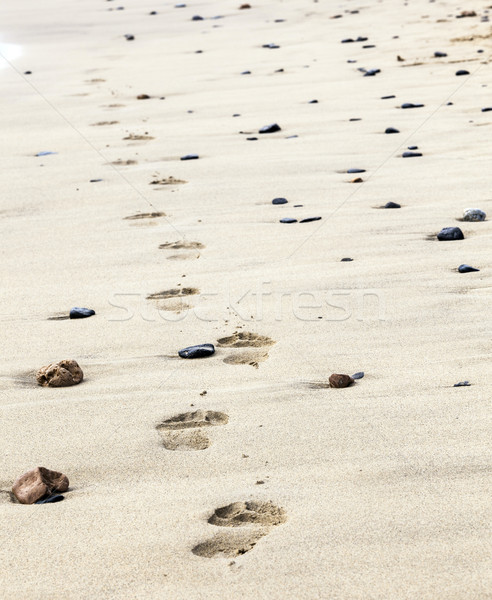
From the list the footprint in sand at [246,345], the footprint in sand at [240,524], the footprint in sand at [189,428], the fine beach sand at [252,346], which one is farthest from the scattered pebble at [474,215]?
the footprint in sand at [240,524]

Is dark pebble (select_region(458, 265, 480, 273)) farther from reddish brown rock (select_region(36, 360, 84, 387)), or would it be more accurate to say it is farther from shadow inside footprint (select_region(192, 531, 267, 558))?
shadow inside footprint (select_region(192, 531, 267, 558))

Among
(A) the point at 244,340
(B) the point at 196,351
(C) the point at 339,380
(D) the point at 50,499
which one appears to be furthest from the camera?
(A) the point at 244,340

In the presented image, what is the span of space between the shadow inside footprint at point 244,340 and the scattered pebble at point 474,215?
1.30 meters

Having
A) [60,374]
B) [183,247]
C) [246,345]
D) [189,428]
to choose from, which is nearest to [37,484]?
[189,428]

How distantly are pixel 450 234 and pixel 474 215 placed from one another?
242 mm

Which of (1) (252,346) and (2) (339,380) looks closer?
(2) (339,380)

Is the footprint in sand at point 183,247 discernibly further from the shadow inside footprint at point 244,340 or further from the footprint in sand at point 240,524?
the footprint in sand at point 240,524

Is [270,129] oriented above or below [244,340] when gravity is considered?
above

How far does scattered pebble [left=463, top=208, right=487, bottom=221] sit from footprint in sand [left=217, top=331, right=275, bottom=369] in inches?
51.1

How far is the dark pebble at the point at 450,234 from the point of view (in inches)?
126

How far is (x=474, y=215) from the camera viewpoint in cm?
338

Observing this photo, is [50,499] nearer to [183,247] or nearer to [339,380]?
[339,380]

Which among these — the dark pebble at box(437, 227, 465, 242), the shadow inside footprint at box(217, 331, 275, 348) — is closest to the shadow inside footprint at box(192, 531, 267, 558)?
the shadow inside footprint at box(217, 331, 275, 348)

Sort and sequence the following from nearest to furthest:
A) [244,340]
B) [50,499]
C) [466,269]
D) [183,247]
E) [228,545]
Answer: [228,545]
[50,499]
[244,340]
[466,269]
[183,247]
